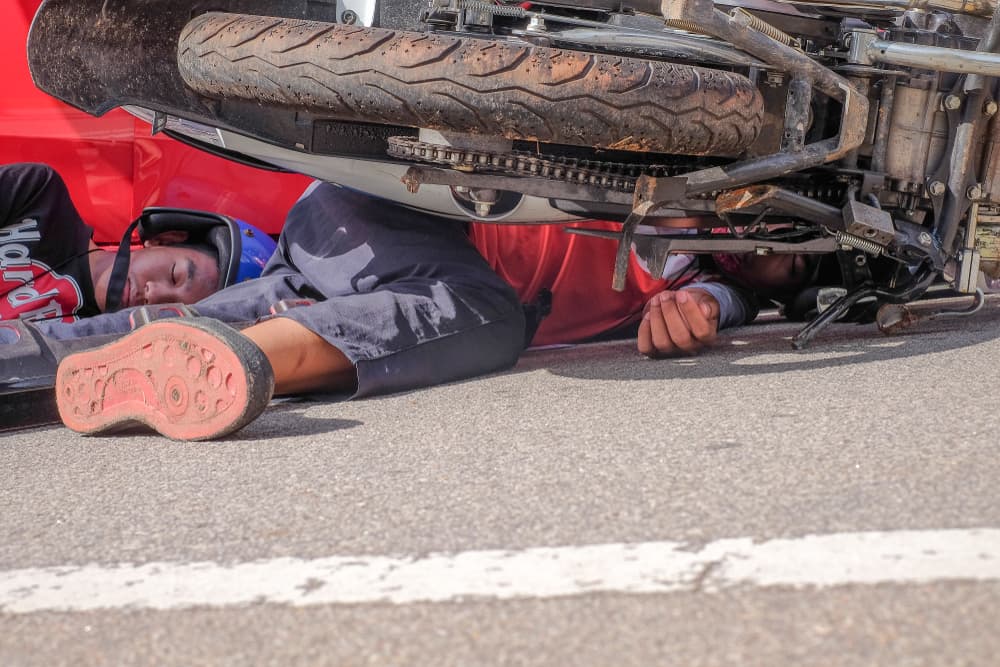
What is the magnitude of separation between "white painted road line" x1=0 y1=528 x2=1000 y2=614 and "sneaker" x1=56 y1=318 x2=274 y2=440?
0.61 metres

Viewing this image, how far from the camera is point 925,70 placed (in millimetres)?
2326

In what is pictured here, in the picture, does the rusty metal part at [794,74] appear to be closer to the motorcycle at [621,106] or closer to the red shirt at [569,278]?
the motorcycle at [621,106]

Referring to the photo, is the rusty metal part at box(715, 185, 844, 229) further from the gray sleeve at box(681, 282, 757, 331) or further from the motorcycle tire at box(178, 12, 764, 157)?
the gray sleeve at box(681, 282, 757, 331)

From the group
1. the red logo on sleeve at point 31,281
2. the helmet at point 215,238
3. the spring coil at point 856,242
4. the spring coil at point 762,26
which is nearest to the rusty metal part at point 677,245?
the spring coil at point 856,242

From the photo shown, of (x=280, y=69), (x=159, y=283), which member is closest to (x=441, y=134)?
(x=280, y=69)

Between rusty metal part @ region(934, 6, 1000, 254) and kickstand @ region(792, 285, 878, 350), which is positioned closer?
rusty metal part @ region(934, 6, 1000, 254)

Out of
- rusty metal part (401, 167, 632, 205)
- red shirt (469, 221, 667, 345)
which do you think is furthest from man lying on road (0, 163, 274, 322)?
rusty metal part (401, 167, 632, 205)

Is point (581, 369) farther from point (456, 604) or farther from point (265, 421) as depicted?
point (456, 604)

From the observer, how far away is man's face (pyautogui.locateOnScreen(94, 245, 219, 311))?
2926 mm

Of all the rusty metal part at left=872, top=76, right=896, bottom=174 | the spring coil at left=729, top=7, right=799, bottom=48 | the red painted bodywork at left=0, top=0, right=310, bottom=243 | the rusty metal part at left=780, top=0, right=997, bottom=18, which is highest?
the rusty metal part at left=780, top=0, right=997, bottom=18

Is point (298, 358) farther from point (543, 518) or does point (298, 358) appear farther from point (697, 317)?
point (543, 518)

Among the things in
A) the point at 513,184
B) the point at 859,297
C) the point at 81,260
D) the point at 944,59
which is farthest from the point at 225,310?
the point at 944,59

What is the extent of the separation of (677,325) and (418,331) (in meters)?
0.62

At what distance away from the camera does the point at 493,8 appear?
1.97 metres
